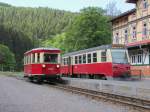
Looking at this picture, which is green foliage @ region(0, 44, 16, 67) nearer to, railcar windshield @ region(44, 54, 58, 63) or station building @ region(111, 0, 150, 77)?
station building @ region(111, 0, 150, 77)

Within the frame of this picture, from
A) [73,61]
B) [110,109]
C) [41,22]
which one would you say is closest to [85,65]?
Answer: [73,61]

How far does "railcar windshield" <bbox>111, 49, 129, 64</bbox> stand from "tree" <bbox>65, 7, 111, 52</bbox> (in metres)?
28.7

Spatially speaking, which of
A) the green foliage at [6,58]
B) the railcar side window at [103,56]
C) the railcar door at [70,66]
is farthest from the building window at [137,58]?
the green foliage at [6,58]

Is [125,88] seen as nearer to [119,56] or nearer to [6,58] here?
[119,56]

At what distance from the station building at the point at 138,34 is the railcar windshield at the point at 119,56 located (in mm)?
5816

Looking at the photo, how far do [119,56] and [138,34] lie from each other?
39.9ft

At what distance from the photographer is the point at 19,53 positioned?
141m

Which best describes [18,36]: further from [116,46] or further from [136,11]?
[116,46]

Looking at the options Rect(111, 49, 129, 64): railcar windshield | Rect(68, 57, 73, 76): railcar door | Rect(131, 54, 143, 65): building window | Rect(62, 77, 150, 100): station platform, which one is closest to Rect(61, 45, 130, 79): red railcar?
Rect(111, 49, 129, 64): railcar windshield

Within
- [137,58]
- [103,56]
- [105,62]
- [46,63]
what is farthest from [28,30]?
[46,63]

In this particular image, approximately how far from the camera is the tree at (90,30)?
62219 mm

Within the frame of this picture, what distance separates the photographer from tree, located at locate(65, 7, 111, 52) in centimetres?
6222

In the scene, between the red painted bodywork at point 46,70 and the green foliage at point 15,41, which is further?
the green foliage at point 15,41

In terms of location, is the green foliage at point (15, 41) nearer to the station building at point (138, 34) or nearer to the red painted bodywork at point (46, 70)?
the station building at point (138, 34)
